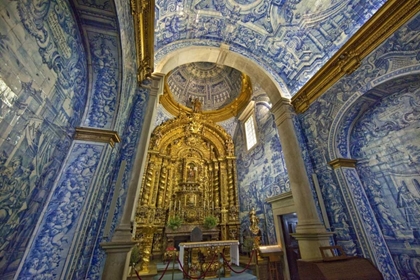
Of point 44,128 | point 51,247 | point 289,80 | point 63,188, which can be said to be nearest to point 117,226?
point 51,247

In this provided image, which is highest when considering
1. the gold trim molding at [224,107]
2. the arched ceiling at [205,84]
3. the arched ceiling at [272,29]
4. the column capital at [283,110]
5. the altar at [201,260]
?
the arched ceiling at [205,84]

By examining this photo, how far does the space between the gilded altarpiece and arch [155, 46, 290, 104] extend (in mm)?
4528

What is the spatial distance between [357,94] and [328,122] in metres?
0.80

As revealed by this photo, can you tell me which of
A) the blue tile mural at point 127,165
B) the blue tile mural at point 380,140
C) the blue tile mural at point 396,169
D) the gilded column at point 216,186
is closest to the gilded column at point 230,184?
the gilded column at point 216,186

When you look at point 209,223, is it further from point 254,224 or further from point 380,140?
point 380,140

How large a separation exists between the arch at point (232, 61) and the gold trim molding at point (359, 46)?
0.72 meters

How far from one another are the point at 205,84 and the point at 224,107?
6.21 feet

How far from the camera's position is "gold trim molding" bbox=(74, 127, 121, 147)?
247 cm

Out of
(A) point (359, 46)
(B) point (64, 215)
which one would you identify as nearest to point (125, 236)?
(B) point (64, 215)

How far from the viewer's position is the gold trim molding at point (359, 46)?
2.75 metres

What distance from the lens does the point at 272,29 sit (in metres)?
4.90

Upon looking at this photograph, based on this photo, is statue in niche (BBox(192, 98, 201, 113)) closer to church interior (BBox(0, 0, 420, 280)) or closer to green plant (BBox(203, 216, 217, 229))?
church interior (BBox(0, 0, 420, 280))

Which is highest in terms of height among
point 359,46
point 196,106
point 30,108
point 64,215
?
point 196,106

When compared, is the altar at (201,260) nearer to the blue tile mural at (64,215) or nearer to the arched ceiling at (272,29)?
the blue tile mural at (64,215)
